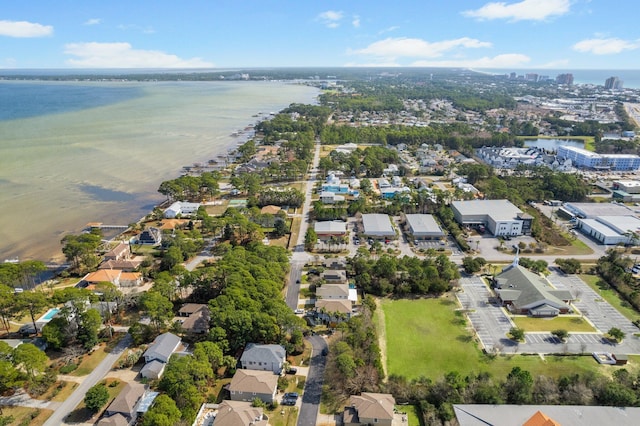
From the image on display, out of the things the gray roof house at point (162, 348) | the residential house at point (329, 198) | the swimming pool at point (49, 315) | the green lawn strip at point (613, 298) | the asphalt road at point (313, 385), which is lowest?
the green lawn strip at point (613, 298)

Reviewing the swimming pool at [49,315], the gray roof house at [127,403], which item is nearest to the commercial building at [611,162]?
the gray roof house at [127,403]

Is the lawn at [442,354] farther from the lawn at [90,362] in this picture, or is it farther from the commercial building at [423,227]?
the lawn at [90,362]

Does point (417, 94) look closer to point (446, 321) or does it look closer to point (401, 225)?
point (401, 225)

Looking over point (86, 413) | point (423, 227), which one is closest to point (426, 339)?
point (423, 227)

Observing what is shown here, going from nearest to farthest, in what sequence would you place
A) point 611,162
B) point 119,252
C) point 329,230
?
point 119,252 → point 329,230 → point 611,162

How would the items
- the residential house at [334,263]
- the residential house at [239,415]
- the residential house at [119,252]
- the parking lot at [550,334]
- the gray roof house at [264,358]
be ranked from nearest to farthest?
the residential house at [239,415] < the gray roof house at [264,358] < the parking lot at [550,334] < the residential house at [334,263] < the residential house at [119,252]

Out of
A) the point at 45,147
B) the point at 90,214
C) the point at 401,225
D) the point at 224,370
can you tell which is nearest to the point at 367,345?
the point at 224,370

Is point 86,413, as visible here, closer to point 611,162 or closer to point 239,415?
point 239,415
